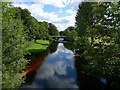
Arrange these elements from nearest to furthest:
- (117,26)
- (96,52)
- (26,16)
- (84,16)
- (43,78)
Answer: (117,26) → (96,52) → (43,78) → (84,16) → (26,16)

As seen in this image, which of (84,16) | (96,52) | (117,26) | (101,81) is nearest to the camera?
(117,26)

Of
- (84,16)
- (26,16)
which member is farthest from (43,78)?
(26,16)

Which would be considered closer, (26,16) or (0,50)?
(0,50)

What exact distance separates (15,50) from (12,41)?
1045 millimetres

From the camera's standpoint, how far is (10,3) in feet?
34.6

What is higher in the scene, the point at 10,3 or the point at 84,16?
the point at 84,16

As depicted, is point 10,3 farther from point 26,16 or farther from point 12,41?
point 26,16

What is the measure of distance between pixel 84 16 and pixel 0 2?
25.2m

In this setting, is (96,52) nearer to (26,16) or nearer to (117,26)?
(117,26)

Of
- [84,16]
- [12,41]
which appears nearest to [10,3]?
[12,41]

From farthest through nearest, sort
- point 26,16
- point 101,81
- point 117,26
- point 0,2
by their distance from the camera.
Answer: point 26,16 < point 101,81 < point 0,2 < point 117,26

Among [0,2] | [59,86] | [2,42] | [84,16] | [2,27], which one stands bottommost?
[59,86]

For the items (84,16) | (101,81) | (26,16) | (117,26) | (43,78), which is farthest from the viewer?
(26,16)

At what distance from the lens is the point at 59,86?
47.0 ft
